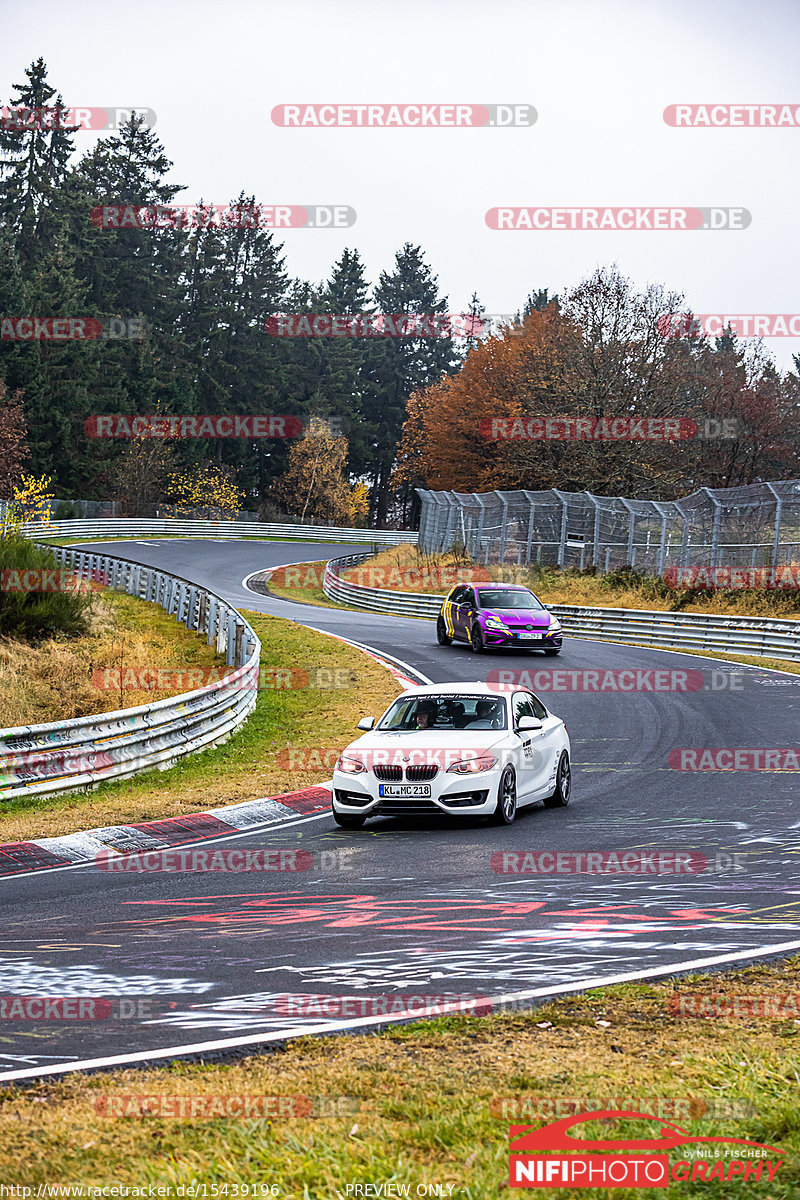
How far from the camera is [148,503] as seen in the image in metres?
81.9

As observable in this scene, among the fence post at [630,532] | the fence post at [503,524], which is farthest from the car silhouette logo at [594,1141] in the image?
the fence post at [503,524]

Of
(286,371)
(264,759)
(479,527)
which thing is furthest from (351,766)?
(286,371)

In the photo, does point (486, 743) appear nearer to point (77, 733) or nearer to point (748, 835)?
point (748, 835)

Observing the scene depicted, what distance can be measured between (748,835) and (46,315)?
246 feet

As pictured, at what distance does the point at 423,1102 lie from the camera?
461 centimetres

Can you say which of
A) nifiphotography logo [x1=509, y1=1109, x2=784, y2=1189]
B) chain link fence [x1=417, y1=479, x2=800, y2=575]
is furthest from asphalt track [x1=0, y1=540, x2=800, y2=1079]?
chain link fence [x1=417, y1=479, x2=800, y2=575]

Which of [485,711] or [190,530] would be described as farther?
[190,530]

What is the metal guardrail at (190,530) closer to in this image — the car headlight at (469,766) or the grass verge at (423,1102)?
Result: the car headlight at (469,766)

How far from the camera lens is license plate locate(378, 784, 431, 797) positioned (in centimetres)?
1224

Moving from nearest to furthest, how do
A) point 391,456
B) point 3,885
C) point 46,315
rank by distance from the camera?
point 3,885
point 46,315
point 391,456

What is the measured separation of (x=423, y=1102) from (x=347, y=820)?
8099 mm

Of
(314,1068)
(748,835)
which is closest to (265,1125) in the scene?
(314,1068)

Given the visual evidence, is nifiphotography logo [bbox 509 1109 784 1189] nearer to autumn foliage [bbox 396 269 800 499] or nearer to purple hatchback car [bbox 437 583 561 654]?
purple hatchback car [bbox 437 583 561 654]

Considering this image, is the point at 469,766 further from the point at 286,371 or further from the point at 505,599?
the point at 286,371
